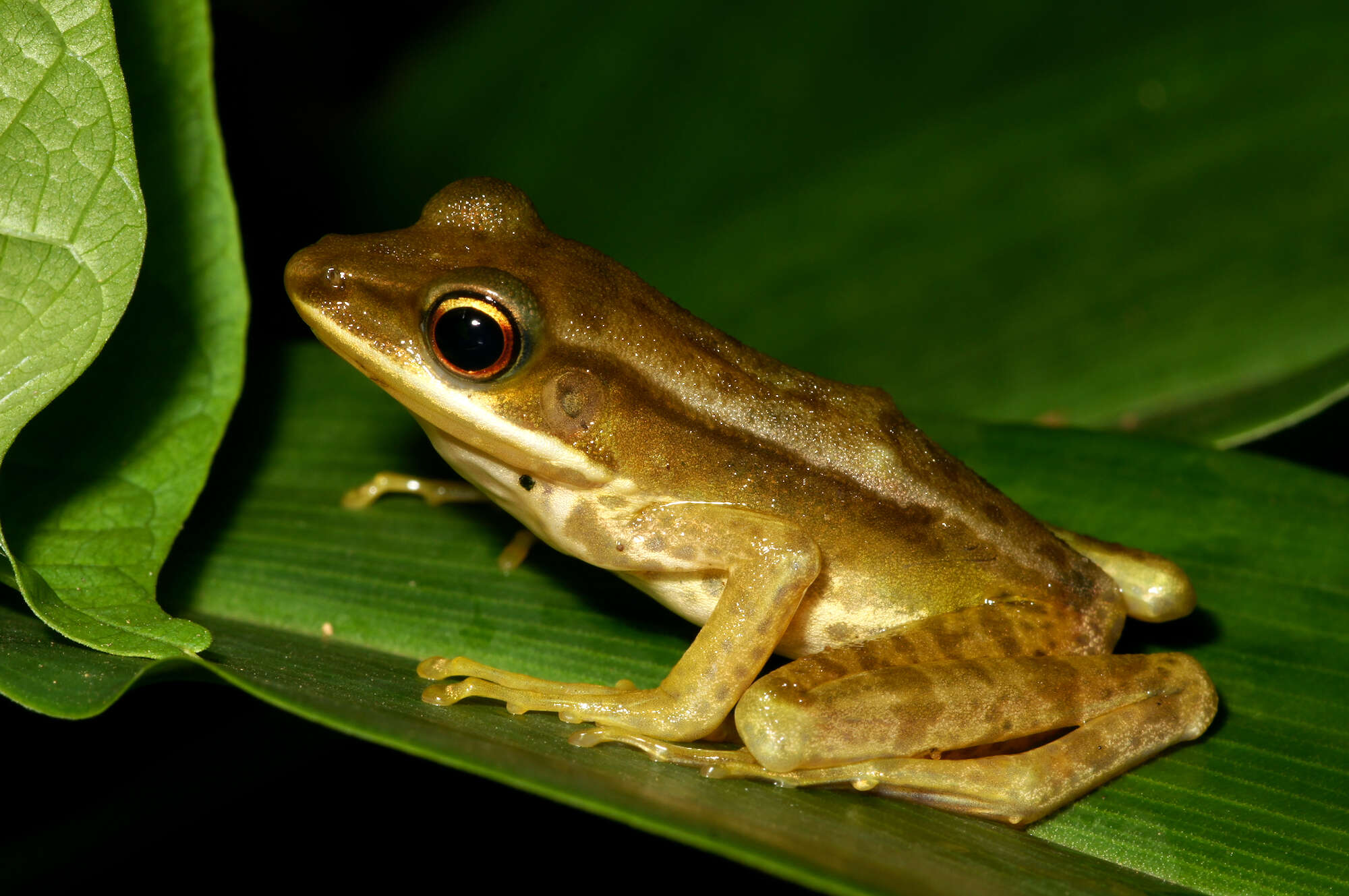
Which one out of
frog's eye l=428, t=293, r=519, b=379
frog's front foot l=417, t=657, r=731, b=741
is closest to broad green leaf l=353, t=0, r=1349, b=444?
frog's eye l=428, t=293, r=519, b=379

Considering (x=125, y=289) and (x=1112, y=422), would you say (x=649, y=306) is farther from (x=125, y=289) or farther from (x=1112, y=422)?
(x=1112, y=422)

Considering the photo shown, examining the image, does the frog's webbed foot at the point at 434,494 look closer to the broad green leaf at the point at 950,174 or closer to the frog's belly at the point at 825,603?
the frog's belly at the point at 825,603

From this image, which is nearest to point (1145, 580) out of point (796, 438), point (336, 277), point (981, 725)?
point (981, 725)

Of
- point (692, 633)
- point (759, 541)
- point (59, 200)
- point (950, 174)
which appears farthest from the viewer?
point (950, 174)

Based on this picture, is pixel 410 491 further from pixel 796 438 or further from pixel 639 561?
pixel 796 438

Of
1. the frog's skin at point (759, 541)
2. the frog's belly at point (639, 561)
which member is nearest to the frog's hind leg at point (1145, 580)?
the frog's skin at point (759, 541)

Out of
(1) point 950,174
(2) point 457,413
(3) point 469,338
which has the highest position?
(1) point 950,174
